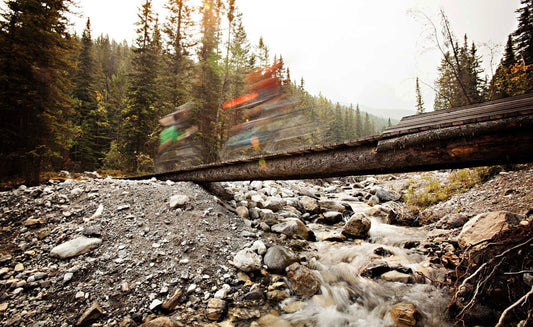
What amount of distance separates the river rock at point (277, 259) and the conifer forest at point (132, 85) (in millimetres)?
10536

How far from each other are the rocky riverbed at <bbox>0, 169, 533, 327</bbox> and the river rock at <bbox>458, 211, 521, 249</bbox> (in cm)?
3

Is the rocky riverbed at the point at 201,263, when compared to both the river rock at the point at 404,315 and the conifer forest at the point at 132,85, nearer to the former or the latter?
the river rock at the point at 404,315

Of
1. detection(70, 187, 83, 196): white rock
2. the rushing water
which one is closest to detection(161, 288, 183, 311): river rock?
the rushing water

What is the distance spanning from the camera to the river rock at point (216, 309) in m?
2.78

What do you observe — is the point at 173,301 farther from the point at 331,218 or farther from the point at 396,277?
the point at 331,218

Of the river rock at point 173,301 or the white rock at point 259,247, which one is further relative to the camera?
the white rock at point 259,247

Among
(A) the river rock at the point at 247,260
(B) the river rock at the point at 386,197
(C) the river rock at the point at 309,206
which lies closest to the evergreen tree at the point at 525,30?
(B) the river rock at the point at 386,197

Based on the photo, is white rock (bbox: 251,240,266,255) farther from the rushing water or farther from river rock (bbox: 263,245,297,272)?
the rushing water

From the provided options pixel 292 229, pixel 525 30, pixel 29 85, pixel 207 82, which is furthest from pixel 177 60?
pixel 525 30

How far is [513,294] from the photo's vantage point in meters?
2.56

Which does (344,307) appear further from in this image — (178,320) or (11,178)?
(11,178)

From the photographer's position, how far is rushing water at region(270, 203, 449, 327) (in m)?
3.11

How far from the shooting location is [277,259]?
4.00 metres

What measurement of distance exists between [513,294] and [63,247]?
695 centimetres
